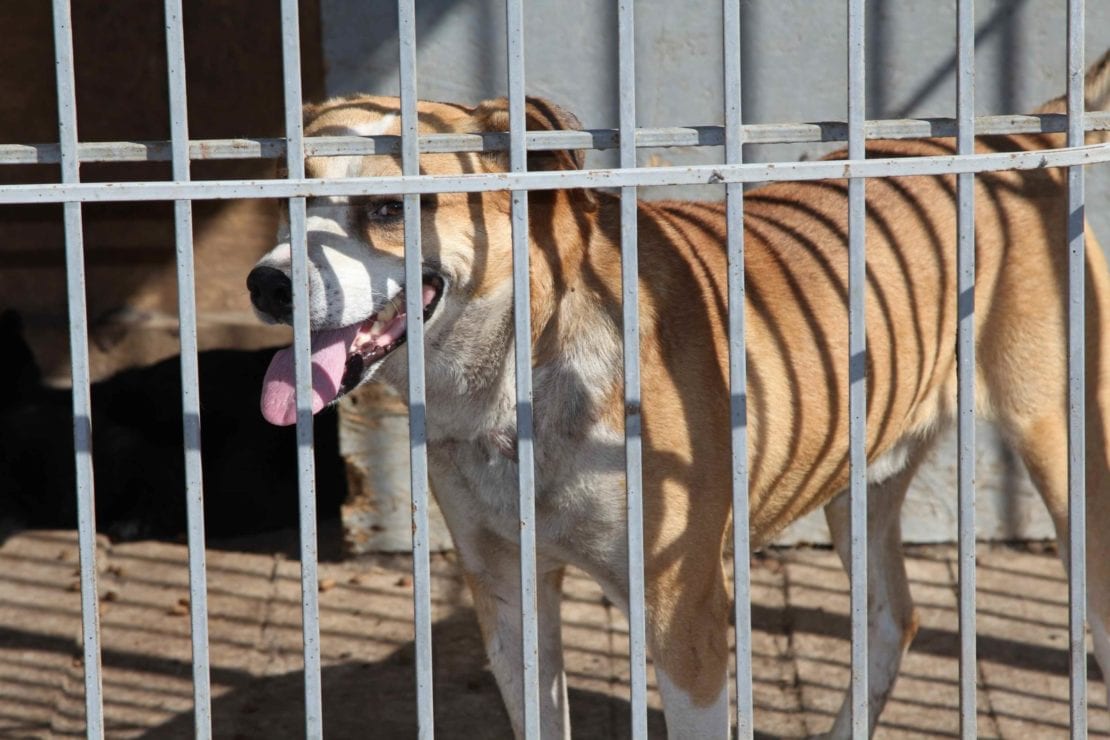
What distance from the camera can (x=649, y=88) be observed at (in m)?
4.96

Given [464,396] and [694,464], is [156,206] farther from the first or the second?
[694,464]

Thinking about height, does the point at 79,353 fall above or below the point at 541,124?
below

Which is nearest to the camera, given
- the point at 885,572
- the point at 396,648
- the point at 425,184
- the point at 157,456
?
the point at 425,184

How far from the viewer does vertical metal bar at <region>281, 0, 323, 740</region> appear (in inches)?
99.0

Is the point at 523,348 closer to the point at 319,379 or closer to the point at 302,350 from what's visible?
the point at 302,350

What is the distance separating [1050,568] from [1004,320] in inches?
71.6

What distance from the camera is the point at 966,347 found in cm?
281

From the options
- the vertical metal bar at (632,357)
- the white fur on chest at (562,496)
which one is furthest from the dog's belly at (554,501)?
the vertical metal bar at (632,357)

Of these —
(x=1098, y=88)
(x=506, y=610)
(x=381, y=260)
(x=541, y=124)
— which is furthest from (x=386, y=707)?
(x=1098, y=88)

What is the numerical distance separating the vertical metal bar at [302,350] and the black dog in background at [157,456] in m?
3.08

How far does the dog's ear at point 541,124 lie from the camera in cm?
310

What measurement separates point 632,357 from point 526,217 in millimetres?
324

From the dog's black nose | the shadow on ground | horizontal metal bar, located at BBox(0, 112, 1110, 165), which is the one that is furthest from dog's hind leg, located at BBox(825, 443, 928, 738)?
the dog's black nose

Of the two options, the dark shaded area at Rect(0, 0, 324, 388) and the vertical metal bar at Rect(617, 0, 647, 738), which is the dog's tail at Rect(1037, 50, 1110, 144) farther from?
the dark shaded area at Rect(0, 0, 324, 388)
